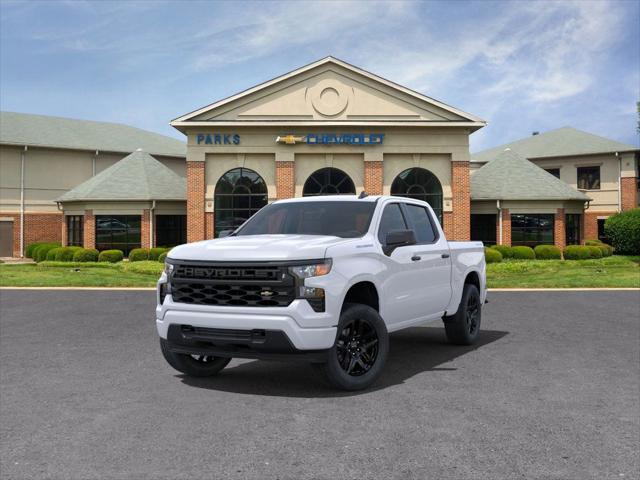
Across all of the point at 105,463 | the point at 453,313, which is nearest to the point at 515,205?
the point at 453,313

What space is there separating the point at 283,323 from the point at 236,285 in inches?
25.1

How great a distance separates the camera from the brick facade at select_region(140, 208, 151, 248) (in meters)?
35.0

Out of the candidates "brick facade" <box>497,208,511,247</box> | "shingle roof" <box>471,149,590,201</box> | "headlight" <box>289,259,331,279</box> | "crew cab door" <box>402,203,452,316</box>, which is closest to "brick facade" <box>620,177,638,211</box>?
"shingle roof" <box>471,149,590,201</box>

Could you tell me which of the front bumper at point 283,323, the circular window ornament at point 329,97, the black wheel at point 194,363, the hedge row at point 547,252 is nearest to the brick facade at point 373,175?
the circular window ornament at point 329,97

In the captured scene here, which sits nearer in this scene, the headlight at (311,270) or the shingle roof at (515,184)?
the headlight at (311,270)

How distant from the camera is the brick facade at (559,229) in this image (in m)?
34.9

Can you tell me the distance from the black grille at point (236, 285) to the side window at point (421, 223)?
2763mm

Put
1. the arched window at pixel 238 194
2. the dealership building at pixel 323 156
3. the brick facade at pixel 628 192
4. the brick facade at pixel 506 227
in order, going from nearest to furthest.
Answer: the dealership building at pixel 323 156 → the arched window at pixel 238 194 → the brick facade at pixel 506 227 → the brick facade at pixel 628 192

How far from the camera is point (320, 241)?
662 cm

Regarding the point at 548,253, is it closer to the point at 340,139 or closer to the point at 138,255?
the point at 340,139

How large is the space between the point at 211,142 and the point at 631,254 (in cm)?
2382

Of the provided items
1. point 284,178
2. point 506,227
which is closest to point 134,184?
point 284,178

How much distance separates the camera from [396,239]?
6.95m

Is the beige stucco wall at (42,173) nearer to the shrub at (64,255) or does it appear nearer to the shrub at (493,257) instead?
the shrub at (64,255)
